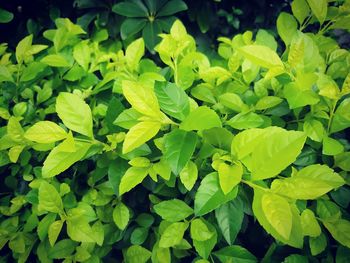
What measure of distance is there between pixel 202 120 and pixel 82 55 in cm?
76

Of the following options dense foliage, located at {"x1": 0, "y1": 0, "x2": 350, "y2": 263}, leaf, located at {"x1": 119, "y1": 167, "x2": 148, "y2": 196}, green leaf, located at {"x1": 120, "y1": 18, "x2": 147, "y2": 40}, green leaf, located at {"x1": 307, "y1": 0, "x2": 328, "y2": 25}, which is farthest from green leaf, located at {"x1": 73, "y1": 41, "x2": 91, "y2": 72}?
green leaf, located at {"x1": 307, "y1": 0, "x2": 328, "y2": 25}

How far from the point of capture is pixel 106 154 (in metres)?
1.00

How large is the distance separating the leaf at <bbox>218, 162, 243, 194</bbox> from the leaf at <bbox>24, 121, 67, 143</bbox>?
49 cm

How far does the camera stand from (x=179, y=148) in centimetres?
80

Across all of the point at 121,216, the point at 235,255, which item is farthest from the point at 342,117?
the point at 121,216

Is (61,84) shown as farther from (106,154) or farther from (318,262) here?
(318,262)

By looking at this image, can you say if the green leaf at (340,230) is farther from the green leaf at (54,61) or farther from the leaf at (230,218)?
the green leaf at (54,61)

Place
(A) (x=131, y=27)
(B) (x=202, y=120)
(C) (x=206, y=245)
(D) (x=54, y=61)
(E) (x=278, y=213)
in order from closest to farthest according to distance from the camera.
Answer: (E) (x=278, y=213)
(B) (x=202, y=120)
(C) (x=206, y=245)
(D) (x=54, y=61)
(A) (x=131, y=27)

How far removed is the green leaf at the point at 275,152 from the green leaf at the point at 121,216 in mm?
481

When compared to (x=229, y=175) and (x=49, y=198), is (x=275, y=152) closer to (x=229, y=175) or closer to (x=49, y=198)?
(x=229, y=175)

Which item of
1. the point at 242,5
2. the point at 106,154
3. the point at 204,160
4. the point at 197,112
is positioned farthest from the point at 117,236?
the point at 242,5

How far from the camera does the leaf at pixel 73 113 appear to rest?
2.92ft

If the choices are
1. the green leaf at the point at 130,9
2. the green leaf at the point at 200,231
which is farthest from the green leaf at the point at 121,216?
the green leaf at the point at 130,9

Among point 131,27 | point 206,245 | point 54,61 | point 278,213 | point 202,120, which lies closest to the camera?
point 278,213
